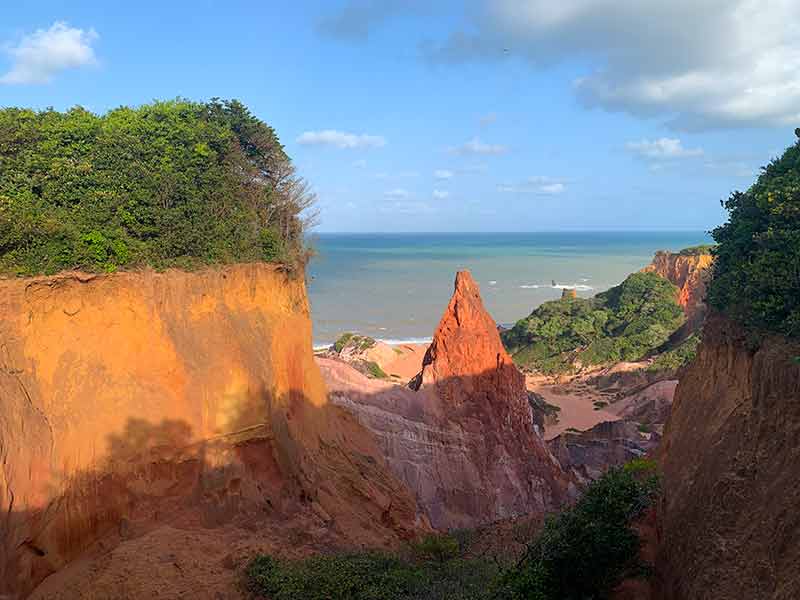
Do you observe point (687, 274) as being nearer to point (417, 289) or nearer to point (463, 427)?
point (417, 289)

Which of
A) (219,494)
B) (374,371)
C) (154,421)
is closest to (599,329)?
(374,371)

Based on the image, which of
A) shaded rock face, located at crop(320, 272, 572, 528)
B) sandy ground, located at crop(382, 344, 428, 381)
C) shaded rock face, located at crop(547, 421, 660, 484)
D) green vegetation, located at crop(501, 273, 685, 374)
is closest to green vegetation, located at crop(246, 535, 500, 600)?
shaded rock face, located at crop(320, 272, 572, 528)

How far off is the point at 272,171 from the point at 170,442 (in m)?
8.21

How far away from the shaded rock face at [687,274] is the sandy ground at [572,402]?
15314 mm

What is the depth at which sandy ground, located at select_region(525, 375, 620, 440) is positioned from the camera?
3506 centimetres

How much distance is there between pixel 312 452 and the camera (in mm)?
14750

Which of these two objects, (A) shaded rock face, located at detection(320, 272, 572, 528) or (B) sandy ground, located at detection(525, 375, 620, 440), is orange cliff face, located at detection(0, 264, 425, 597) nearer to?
(A) shaded rock face, located at detection(320, 272, 572, 528)

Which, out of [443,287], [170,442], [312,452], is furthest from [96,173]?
[443,287]

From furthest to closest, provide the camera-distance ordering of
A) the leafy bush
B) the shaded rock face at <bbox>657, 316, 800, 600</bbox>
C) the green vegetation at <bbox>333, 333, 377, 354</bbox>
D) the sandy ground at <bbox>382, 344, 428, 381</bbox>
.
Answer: the green vegetation at <bbox>333, 333, 377, 354</bbox> < the sandy ground at <bbox>382, 344, 428, 381</bbox> < the leafy bush < the shaded rock face at <bbox>657, 316, 800, 600</bbox>

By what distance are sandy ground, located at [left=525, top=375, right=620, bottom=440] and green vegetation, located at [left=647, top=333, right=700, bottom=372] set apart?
5180 millimetres

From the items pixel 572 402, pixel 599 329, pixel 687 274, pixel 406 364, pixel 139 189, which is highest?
pixel 139 189

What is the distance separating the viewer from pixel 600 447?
29.1 meters

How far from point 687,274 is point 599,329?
16686 mm

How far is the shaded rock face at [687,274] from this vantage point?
56.7 m
